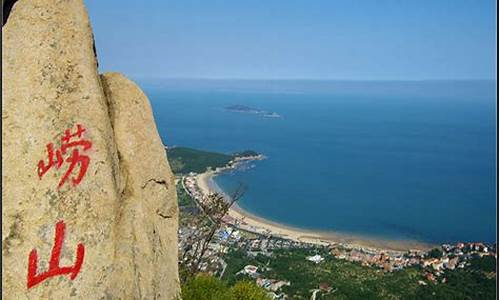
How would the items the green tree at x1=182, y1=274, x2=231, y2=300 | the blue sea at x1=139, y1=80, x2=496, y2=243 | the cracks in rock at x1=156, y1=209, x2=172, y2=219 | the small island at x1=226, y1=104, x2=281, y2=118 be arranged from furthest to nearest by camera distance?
the small island at x1=226, y1=104, x2=281, y2=118 < the blue sea at x1=139, y1=80, x2=496, y2=243 < the green tree at x1=182, y1=274, x2=231, y2=300 < the cracks in rock at x1=156, y1=209, x2=172, y2=219

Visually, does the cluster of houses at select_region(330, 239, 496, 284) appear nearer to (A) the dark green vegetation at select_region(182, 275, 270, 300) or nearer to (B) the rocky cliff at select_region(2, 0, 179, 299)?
(A) the dark green vegetation at select_region(182, 275, 270, 300)

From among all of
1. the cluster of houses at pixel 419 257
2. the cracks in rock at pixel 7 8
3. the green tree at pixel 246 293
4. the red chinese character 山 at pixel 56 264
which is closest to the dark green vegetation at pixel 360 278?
the cluster of houses at pixel 419 257

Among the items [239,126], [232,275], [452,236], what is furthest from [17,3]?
[239,126]

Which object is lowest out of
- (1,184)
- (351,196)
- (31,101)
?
(351,196)

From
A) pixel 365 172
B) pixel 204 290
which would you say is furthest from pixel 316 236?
pixel 365 172

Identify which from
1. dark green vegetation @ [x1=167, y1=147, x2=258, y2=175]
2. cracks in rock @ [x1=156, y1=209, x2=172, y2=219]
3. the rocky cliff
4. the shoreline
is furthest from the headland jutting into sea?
the rocky cliff

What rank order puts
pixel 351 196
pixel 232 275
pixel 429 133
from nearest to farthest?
1. pixel 232 275
2. pixel 351 196
3. pixel 429 133

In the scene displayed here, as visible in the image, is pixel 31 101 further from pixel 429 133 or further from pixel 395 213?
pixel 429 133
